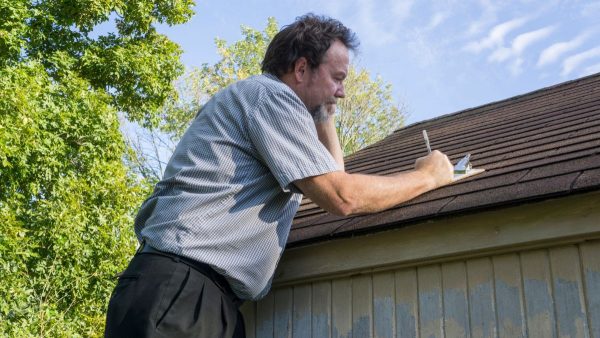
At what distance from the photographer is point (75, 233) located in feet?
36.5

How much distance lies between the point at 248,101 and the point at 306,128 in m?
0.29

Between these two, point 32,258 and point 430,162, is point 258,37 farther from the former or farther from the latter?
point 430,162

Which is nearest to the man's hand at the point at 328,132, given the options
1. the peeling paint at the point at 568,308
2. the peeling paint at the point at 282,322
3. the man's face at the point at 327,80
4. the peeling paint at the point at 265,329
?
the man's face at the point at 327,80

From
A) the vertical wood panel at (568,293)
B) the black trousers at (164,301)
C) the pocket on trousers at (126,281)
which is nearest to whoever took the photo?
the black trousers at (164,301)

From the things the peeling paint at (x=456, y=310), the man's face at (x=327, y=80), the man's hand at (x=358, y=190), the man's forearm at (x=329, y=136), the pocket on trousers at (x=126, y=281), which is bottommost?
the peeling paint at (x=456, y=310)

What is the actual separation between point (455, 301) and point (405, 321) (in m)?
0.30

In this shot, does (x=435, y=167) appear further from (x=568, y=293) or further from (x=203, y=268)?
(x=203, y=268)

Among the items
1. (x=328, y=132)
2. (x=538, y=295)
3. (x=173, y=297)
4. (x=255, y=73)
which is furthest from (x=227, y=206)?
(x=255, y=73)

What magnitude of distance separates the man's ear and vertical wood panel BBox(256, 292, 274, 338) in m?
1.47

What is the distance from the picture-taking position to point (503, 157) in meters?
4.16

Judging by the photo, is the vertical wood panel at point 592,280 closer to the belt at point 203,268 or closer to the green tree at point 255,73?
the belt at point 203,268

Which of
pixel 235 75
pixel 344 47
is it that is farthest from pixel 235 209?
pixel 235 75

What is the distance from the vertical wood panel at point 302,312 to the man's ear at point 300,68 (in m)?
1.32

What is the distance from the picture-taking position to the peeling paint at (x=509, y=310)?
9.85 ft
